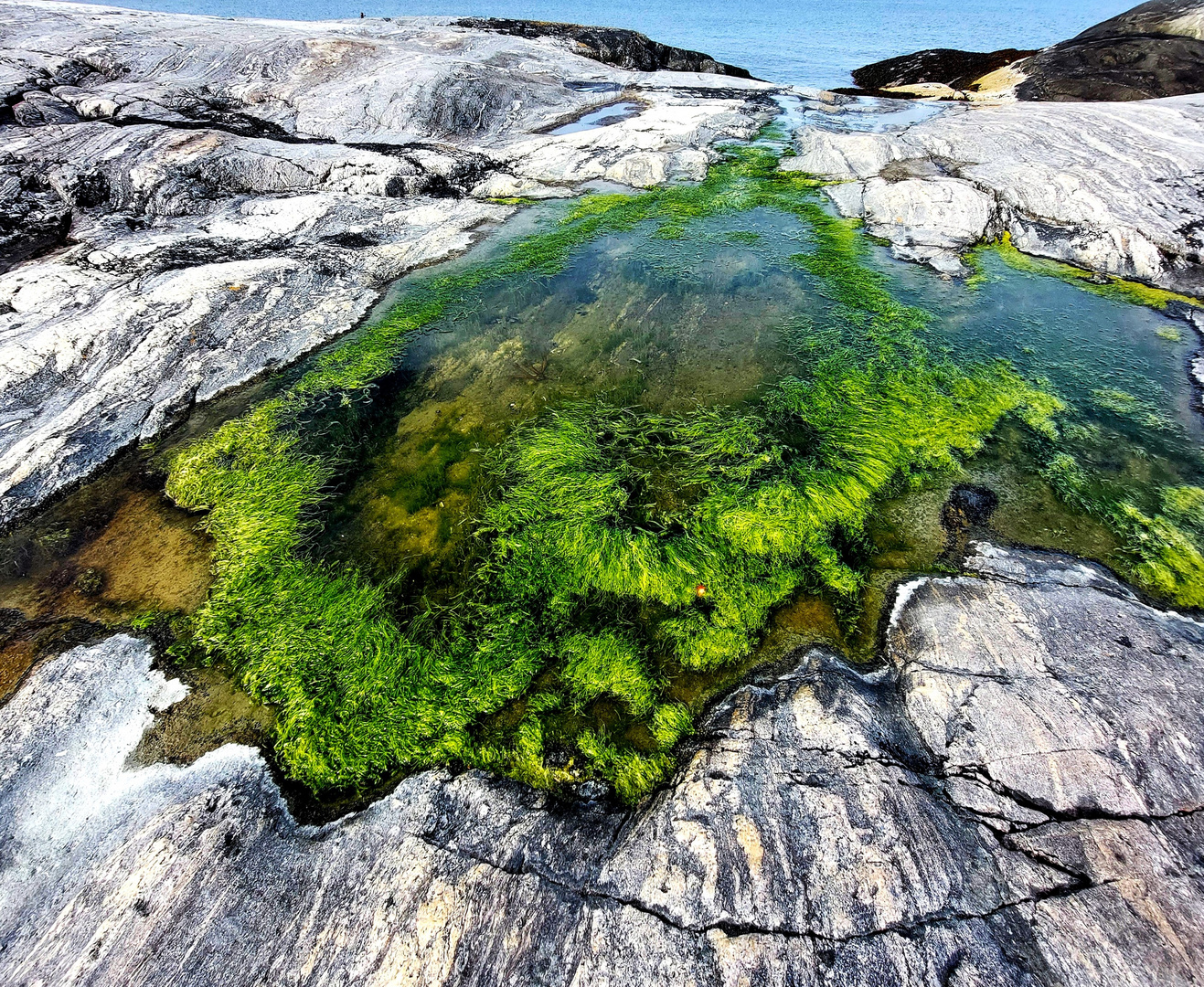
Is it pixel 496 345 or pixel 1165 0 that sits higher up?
pixel 1165 0

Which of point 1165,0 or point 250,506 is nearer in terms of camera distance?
point 250,506

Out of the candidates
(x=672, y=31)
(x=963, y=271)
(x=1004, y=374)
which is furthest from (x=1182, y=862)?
(x=672, y=31)

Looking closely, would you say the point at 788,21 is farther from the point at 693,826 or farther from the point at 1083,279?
the point at 693,826

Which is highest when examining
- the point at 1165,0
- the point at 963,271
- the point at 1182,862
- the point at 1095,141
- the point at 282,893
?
the point at 1165,0

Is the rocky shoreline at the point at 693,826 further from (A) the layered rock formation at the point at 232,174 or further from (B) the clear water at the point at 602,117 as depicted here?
(B) the clear water at the point at 602,117

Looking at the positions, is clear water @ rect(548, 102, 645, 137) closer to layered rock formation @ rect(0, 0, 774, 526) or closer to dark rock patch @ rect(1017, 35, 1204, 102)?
layered rock formation @ rect(0, 0, 774, 526)

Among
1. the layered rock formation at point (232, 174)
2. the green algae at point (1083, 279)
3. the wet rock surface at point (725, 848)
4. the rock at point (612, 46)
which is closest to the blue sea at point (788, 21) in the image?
the rock at point (612, 46)

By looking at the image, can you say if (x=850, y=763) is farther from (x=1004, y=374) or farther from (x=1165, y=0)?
(x=1165, y=0)
